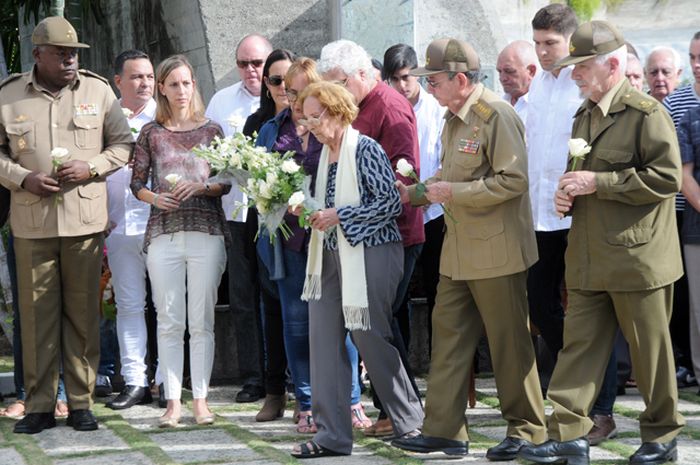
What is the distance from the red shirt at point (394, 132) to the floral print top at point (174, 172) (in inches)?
44.7

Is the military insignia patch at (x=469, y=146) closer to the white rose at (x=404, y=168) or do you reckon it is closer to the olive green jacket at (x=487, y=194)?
the olive green jacket at (x=487, y=194)

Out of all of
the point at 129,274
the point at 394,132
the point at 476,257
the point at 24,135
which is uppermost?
the point at 24,135

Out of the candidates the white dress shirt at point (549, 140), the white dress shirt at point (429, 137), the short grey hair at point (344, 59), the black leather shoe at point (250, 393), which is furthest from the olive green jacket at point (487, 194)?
the black leather shoe at point (250, 393)

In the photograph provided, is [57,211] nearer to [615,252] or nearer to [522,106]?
[522,106]

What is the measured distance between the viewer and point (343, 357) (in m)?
6.47

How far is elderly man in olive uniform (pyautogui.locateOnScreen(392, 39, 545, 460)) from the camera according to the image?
6.06 m

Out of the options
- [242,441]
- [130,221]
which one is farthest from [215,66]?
[242,441]

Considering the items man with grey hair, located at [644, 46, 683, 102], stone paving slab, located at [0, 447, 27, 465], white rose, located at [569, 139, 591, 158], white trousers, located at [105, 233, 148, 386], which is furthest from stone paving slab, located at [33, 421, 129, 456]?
man with grey hair, located at [644, 46, 683, 102]

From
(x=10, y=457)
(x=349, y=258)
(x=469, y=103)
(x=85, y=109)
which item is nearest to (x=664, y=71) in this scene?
(x=469, y=103)

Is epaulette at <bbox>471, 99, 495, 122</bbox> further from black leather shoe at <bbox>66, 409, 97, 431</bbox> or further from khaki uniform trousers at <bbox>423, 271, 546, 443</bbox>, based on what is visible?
black leather shoe at <bbox>66, 409, 97, 431</bbox>

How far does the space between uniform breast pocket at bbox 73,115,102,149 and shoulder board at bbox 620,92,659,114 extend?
318 cm

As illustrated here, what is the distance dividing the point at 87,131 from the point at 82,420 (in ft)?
5.56

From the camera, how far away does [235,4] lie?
1066 centimetres

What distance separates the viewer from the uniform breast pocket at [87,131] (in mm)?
7353
